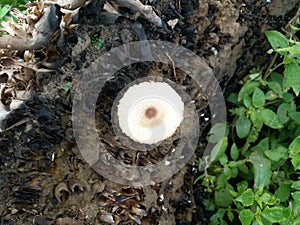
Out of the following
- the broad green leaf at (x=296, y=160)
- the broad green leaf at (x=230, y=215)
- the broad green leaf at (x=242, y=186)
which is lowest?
the broad green leaf at (x=230, y=215)

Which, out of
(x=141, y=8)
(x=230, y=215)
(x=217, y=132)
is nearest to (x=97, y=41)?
(x=141, y=8)

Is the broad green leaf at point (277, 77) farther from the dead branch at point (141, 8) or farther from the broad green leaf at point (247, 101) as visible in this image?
the dead branch at point (141, 8)

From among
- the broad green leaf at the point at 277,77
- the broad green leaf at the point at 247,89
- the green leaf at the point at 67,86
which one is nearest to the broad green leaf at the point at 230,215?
the broad green leaf at the point at 247,89

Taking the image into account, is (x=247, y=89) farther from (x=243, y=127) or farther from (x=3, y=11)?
(x=3, y=11)

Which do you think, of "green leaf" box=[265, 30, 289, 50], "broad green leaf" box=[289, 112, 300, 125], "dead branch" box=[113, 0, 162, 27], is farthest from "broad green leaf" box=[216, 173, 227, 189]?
"dead branch" box=[113, 0, 162, 27]

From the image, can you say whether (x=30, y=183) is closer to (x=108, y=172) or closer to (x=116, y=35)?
(x=108, y=172)

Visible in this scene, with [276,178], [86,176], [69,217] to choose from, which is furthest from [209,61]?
[69,217]
